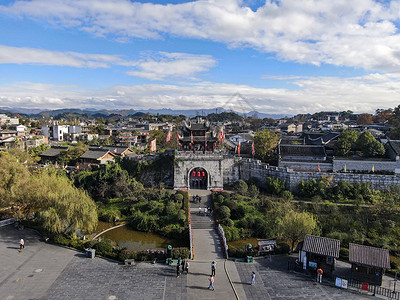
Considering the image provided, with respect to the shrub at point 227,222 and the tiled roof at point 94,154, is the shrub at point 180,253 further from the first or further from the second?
the tiled roof at point 94,154

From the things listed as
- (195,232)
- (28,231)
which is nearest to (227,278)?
(195,232)

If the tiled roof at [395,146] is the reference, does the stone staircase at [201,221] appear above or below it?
below

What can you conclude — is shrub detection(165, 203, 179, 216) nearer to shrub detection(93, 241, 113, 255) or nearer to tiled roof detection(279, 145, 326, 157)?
shrub detection(93, 241, 113, 255)

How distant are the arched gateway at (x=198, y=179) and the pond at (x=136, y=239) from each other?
39.8ft

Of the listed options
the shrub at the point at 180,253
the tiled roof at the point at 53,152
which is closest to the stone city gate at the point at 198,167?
the shrub at the point at 180,253

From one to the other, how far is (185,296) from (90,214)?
11447 mm

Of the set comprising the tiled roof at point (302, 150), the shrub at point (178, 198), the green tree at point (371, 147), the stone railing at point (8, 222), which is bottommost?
the stone railing at point (8, 222)

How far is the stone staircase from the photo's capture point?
26203mm

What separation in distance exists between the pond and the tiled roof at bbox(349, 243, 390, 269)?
12.7 meters

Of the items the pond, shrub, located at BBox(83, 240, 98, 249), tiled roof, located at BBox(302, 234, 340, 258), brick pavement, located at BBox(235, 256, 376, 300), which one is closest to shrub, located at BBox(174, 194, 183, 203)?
the pond

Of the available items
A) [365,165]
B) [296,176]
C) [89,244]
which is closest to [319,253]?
[296,176]

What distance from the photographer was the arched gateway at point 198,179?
3688 cm

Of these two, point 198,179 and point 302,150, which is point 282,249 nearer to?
point 198,179

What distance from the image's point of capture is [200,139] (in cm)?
3756
